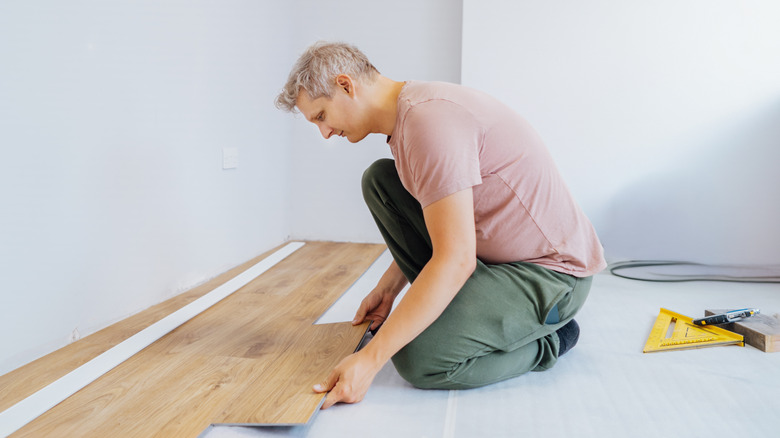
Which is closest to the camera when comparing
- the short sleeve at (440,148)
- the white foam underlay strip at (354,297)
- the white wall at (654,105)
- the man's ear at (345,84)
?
the short sleeve at (440,148)

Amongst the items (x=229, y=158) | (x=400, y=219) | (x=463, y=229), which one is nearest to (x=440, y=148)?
(x=463, y=229)

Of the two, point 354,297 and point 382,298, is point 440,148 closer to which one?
point 382,298

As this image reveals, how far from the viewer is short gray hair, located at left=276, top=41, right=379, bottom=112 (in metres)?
1.37

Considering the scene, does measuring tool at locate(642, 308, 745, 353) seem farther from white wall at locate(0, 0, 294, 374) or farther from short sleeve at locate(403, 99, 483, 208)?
white wall at locate(0, 0, 294, 374)

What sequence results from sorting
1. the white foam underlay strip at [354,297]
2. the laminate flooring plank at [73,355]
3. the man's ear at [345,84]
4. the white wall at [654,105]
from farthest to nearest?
1. the white wall at [654,105]
2. the white foam underlay strip at [354,297]
3. the laminate flooring plank at [73,355]
4. the man's ear at [345,84]

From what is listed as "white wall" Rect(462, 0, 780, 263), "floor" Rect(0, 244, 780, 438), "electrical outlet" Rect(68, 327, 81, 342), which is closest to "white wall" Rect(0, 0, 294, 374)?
"electrical outlet" Rect(68, 327, 81, 342)

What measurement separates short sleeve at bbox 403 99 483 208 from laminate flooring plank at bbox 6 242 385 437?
1.83 feet

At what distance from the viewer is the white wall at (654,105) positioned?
110 inches

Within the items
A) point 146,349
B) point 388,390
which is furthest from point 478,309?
point 146,349

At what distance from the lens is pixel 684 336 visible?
1.82m

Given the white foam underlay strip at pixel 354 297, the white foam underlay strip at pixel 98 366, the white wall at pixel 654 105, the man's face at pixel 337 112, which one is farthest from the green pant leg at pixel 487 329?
the white wall at pixel 654 105

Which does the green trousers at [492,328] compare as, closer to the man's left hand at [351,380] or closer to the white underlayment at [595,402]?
the white underlayment at [595,402]

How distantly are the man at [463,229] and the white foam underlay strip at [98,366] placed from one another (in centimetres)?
65

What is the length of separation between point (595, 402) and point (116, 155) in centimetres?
162
